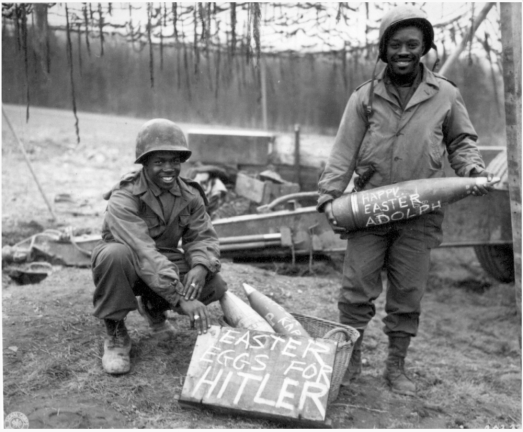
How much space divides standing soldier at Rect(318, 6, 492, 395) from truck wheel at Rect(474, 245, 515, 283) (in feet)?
9.43

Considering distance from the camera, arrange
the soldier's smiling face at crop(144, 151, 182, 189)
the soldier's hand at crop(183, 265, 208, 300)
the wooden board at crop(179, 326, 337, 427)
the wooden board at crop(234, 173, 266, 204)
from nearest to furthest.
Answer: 1. the wooden board at crop(179, 326, 337, 427)
2. the soldier's hand at crop(183, 265, 208, 300)
3. the soldier's smiling face at crop(144, 151, 182, 189)
4. the wooden board at crop(234, 173, 266, 204)

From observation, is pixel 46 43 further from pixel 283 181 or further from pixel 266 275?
pixel 283 181

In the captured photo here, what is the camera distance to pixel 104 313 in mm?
3471

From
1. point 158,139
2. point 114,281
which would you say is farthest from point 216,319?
point 158,139

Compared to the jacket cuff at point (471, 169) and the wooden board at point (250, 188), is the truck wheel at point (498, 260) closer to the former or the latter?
the wooden board at point (250, 188)

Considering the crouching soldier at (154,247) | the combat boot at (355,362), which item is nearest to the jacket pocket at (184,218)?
the crouching soldier at (154,247)

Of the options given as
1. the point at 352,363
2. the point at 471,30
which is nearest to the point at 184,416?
the point at 352,363

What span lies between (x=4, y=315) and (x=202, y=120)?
5.28m

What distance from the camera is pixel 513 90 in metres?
3.76

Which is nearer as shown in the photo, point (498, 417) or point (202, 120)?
point (498, 417)

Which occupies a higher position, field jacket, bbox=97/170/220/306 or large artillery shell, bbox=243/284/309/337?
field jacket, bbox=97/170/220/306

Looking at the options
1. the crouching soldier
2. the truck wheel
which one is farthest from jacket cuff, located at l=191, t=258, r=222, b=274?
the truck wheel

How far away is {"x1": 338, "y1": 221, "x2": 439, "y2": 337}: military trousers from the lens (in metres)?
3.59

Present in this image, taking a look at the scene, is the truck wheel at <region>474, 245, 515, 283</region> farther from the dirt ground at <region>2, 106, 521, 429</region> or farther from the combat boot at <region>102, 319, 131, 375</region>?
the combat boot at <region>102, 319, 131, 375</region>
